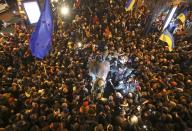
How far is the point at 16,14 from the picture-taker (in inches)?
823

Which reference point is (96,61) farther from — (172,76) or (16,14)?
(16,14)

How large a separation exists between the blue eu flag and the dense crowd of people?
65.7 inches

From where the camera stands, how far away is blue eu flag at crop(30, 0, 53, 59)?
952 cm

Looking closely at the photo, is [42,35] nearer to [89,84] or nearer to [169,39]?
[89,84]

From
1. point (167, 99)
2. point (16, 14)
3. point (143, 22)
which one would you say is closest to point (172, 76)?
point (167, 99)

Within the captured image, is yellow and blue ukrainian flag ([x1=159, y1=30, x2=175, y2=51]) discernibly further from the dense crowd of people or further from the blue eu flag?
the blue eu flag

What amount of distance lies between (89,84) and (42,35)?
10.5 feet

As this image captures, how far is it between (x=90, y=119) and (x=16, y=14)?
14966mm

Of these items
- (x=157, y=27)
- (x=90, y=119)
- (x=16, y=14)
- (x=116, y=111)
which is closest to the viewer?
(x=90, y=119)

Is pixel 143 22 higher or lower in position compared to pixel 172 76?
higher

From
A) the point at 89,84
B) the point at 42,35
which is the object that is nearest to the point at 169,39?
the point at 89,84

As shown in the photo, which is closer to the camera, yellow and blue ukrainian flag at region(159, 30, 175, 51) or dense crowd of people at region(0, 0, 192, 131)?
dense crowd of people at region(0, 0, 192, 131)

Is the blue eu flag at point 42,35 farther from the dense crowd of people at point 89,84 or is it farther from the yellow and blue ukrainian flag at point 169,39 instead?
the yellow and blue ukrainian flag at point 169,39

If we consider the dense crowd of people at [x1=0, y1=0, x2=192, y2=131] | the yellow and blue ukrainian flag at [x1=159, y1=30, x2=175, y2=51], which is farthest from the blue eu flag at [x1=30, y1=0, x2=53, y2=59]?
the yellow and blue ukrainian flag at [x1=159, y1=30, x2=175, y2=51]
